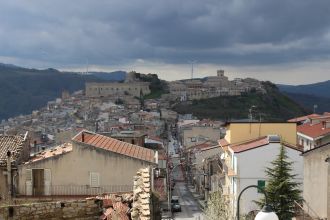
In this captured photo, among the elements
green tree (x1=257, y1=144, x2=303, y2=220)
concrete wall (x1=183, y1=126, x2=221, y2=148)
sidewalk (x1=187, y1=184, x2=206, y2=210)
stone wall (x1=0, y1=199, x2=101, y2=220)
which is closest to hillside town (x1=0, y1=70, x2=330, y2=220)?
stone wall (x1=0, y1=199, x2=101, y2=220)

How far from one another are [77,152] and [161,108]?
16979 centimetres

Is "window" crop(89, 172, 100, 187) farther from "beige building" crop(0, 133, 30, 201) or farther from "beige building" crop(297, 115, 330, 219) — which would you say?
"beige building" crop(297, 115, 330, 219)

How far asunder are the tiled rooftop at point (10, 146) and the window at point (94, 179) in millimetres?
3970

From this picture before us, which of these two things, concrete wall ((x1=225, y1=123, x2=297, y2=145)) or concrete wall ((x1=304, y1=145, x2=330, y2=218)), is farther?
concrete wall ((x1=225, y1=123, x2=297, y2=145))

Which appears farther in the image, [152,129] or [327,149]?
[152,129]

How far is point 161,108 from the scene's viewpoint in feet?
643

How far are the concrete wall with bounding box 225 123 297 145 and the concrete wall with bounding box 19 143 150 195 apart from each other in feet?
77.9

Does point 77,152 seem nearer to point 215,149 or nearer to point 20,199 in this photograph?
point 20,199

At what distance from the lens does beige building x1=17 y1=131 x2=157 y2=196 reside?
85.4 feet

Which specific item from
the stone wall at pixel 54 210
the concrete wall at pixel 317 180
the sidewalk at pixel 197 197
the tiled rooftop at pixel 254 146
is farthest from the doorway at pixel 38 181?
the sidewalk at pixel 197 197

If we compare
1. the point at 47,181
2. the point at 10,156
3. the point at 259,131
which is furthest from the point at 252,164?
the point at 10,156

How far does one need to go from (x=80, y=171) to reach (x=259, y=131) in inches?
996

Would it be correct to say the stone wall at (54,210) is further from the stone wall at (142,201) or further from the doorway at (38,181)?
the doorway at (38,181)

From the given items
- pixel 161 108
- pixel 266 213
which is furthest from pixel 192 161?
pixel 161 108
